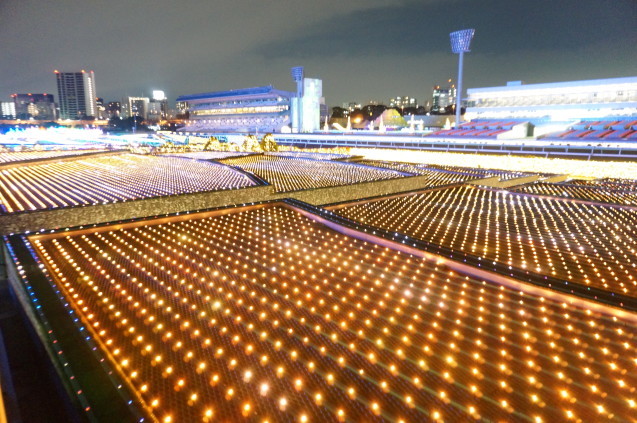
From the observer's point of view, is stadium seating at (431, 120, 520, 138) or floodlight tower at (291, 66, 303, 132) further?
floodlight tower at (291, 66, 303, 132)

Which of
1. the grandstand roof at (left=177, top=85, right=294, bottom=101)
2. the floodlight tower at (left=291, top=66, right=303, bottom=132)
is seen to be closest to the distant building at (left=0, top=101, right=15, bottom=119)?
the grandstand roof at (left=177, top=85, right=294, bottom=101)

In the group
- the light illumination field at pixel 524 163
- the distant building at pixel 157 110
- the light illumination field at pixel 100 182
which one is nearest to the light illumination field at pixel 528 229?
the light illumination field at pixel 100 182

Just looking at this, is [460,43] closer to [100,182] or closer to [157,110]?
[100,182]

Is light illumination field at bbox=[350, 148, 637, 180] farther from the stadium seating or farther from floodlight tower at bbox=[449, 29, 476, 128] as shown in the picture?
floodlight tower at bbox=[449, 29, 476, 128]

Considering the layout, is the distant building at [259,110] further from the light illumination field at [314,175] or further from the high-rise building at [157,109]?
the high-rise building at [157,109]

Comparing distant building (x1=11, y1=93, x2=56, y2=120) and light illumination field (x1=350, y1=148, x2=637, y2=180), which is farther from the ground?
distant building (x1=11, y1=93, x2=56, y2=120)

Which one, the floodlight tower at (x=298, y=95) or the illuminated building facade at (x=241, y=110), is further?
the illuminated building facade at (x=241, y=110)

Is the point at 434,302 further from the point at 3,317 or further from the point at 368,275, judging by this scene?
the point at 3,317
